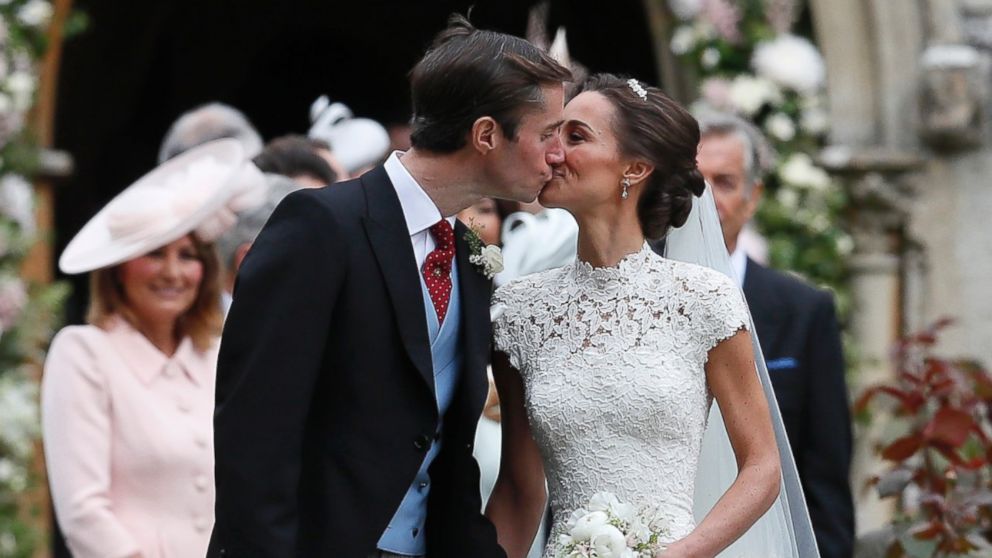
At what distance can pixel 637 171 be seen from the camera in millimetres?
3689

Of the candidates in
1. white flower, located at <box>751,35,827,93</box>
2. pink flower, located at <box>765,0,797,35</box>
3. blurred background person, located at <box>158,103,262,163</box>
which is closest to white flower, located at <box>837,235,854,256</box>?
white flower, located at <box>751,35,827,93</box>

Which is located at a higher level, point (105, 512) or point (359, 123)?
point (359, 123)

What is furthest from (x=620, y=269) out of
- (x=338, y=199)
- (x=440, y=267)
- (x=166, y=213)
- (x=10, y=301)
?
(x=10, y=301)

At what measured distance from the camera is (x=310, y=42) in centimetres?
1245

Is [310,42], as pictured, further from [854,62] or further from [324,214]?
[324,214]

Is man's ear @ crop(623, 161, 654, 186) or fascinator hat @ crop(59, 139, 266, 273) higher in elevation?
man's ear @ crop(623, 161, 654, 186)

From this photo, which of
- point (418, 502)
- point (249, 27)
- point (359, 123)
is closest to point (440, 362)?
point (418, 502)

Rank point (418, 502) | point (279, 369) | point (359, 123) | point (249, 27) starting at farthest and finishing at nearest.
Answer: point (249, 27), point (359, 123), point (418, 502), point (279, 369)

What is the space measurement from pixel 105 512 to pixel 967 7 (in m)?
4.82

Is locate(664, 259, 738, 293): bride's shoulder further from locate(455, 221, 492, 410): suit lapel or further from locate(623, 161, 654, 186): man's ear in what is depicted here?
locate(455, 221, 492, 410): suit lapel

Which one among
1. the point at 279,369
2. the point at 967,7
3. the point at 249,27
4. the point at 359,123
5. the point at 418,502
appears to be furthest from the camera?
the point at 249,27

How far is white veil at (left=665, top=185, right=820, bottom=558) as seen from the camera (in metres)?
3.90

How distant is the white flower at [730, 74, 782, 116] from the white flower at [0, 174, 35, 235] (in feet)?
9.52

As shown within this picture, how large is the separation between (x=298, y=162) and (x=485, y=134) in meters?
2.04
